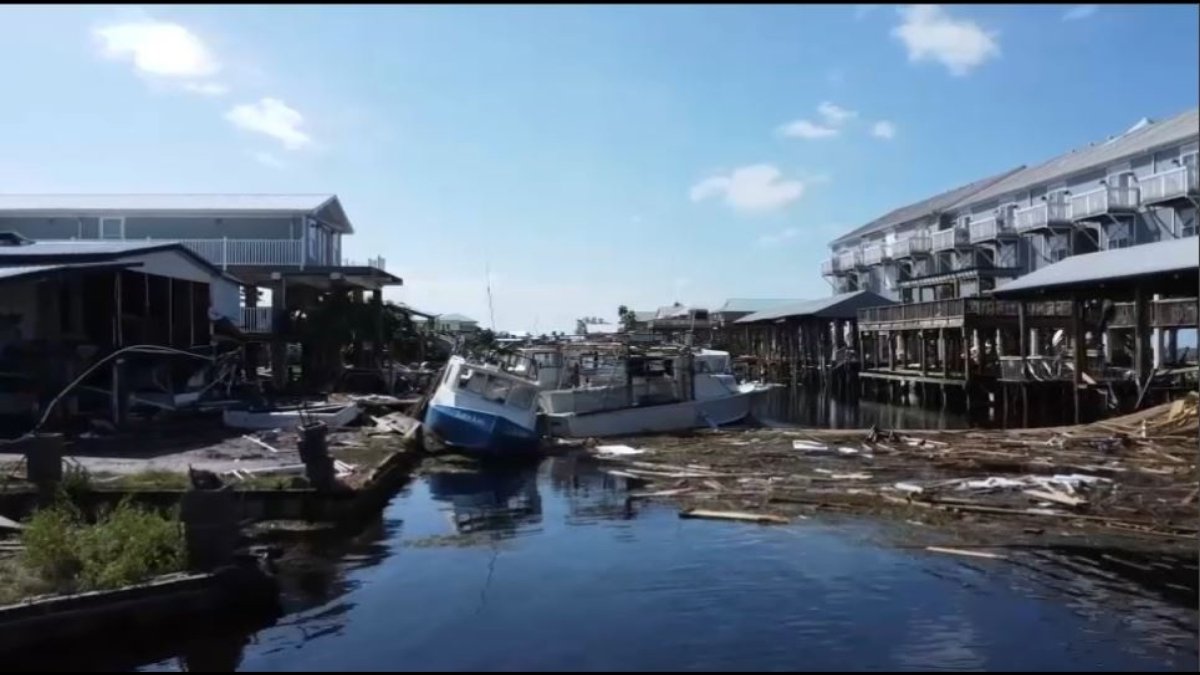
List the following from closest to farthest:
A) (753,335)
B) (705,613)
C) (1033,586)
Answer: (705,613), (1033,586), (753,335)

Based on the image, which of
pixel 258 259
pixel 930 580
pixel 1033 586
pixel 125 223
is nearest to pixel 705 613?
pixel 930 580

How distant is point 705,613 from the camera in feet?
37.8

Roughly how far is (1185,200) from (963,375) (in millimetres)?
11598

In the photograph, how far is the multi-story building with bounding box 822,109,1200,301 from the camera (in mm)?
43625

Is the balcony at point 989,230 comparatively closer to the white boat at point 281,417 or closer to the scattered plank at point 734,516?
the white boat at point 281,417

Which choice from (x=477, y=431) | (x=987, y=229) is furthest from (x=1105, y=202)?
(x=477, y=431)

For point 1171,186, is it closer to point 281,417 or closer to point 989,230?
point 989,230

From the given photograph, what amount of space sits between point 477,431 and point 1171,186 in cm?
3326

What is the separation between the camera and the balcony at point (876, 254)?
225ft

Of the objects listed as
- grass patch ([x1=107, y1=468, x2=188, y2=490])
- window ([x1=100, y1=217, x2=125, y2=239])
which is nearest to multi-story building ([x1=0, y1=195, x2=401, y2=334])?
window ([x1=100, y1=217, x2=125, y2=239])

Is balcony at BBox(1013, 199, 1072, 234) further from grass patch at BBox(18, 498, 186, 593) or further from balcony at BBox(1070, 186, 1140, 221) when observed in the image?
grass patch at BBox(18, 498, 186, 593)

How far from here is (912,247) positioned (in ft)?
210

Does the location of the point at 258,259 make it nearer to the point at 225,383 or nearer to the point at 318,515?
the point at 225,383

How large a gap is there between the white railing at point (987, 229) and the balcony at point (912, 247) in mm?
4569
